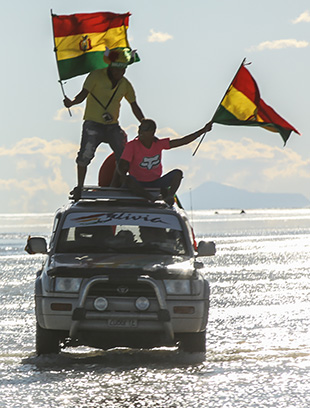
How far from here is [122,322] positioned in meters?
9.60

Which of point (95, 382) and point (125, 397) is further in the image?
point (95, 382)

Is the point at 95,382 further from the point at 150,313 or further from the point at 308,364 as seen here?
the point at 308,364


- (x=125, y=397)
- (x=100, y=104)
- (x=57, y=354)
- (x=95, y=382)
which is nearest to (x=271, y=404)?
(x=125, y=397)

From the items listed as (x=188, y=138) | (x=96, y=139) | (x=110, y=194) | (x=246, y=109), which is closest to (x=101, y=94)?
(x=96, y=139)

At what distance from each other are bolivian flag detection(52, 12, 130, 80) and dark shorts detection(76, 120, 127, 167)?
929 millimetres

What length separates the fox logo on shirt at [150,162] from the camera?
11758 millimetres

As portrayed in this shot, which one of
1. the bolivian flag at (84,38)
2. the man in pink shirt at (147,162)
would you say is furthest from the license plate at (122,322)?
the bolivian flag at (84,38)

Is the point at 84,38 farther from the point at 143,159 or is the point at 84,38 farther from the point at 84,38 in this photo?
the point at 143,159

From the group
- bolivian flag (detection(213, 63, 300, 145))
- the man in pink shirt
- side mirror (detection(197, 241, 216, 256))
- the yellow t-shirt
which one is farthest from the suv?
bolivian flag (detection(213, 63, 300, 145))

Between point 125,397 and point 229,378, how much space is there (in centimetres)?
139

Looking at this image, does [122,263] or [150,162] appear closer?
[122,263]

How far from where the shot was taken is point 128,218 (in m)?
10.8

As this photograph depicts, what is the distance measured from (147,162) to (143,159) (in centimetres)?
7

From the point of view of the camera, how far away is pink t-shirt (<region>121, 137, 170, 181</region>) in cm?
1169
